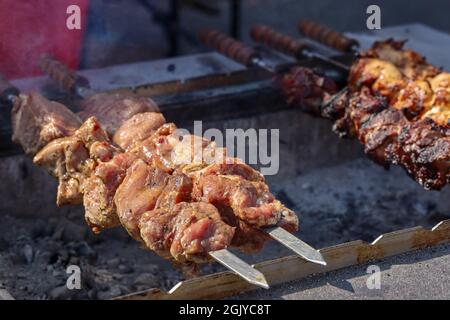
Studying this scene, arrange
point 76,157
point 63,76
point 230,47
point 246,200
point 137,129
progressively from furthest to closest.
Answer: point 230,47
point 63,76
point 137,129
point 76,157
point 246,200

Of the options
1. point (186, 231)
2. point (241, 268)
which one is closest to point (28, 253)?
point (186, 231)

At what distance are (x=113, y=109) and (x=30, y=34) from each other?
5.69ft

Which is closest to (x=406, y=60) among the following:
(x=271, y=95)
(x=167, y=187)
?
(x=271, y=95)

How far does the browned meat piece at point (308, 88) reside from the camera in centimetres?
548

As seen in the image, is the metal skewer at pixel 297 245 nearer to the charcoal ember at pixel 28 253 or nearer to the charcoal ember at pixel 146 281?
the charcoal ember at pixel 146 281

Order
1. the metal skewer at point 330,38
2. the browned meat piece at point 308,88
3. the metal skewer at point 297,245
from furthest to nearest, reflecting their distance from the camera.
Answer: the metal skewer at point 330,38 → the browned meat piece at point 308,88 → the metal skewer at point 297,245

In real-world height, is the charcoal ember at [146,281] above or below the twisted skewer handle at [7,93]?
below

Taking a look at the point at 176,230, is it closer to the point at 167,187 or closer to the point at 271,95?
the point at 167,187

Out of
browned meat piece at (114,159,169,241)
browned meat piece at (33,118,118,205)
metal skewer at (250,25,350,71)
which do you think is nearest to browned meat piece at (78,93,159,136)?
browned meat piece at (33,118,118,205)

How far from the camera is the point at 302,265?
11.9 ft

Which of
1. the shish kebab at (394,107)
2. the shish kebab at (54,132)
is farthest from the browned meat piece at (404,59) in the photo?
the shish kebab at (54,132)

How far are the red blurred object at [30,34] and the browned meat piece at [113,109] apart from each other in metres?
1.20

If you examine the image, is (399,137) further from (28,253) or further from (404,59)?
(28,253)

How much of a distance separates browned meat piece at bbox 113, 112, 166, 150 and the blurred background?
1796 millimetres
